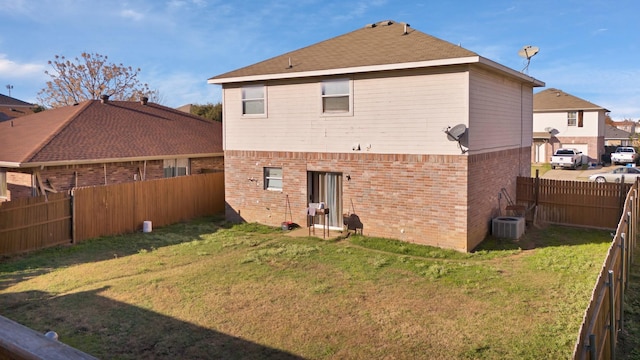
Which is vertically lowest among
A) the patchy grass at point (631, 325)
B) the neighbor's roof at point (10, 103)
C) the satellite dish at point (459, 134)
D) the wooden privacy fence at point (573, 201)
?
the patchy grass at point (631, 325)

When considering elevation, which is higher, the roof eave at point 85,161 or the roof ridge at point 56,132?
the roof ridge at point 56,132

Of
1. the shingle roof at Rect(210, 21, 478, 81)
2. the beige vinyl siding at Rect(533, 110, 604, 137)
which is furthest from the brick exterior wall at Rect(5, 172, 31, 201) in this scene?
the beige vinyl siding at Rect(533, 110, 604, 137)

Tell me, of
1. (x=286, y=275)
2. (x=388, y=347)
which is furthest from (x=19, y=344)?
→ (x=286, y=275)

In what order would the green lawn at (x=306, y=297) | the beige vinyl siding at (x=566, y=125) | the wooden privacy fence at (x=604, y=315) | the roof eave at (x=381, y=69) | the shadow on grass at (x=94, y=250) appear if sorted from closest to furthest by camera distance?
the wooden privacy fence at (x=604, y=315) < the green lawn at (x=306, y=297) < the shadow on grass at (x=94, y=250) < the roof eave at (x=381, y=69) < the beige vinyl siding at (x=566, y=125)

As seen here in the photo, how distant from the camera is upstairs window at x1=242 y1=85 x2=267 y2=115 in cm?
1829

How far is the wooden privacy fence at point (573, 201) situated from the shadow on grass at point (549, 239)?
1.92ft

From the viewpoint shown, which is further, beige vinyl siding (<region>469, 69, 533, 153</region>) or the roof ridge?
the roof ridge

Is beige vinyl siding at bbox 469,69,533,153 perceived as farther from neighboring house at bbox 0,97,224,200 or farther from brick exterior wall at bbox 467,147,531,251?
neighboring house at bbox 0,97,224,200

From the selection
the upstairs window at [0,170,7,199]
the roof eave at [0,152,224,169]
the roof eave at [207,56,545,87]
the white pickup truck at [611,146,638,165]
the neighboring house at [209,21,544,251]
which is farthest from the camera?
the white pickup truck at [611,146,638,165]

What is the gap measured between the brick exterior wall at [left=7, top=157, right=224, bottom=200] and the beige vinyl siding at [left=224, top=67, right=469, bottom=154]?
4.73 m

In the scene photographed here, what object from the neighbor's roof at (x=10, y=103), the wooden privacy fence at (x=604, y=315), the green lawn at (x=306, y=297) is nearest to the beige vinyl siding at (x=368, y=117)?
the green lawn at (x=306, y=297)

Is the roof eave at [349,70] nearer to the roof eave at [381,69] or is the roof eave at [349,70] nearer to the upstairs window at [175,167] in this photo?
the roof eave at [381,69]

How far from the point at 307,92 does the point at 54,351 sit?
15.5 metres

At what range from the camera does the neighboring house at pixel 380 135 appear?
14.4 m
